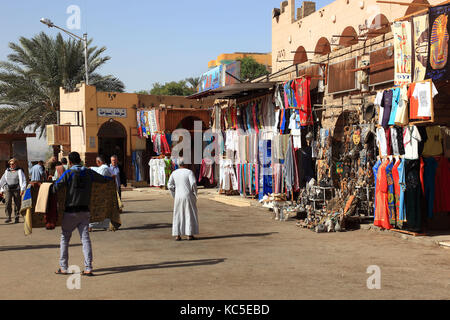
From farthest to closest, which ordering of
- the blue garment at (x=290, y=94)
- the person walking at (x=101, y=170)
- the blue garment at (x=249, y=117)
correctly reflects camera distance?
the blue garment at (x=249, y=117) → the blue garment at (x=290, y=94) → the person walking at (x=101, y=170)

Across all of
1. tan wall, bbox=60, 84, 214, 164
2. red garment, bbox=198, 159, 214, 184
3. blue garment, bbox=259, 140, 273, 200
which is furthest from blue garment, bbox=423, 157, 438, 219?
tan wall, bbox=60, 84, 214, 164

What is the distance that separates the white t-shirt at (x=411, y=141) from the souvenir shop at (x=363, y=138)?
2cm

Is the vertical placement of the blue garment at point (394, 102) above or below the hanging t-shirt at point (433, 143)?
above

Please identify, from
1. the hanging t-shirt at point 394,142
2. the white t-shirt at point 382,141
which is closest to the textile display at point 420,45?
the hanging t-shirt at point 394,142

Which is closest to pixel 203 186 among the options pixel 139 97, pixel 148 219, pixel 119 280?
pixel 139 97

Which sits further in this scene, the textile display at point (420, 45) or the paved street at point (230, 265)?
the textile display at point (420, 45)

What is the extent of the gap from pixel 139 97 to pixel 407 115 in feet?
70.1

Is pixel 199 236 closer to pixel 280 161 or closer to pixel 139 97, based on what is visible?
pixel 280 161

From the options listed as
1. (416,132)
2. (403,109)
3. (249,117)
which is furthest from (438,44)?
(249,117)

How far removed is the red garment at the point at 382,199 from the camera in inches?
429

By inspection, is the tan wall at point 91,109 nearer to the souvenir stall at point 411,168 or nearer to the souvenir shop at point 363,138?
the souvenir shop at point 363,138

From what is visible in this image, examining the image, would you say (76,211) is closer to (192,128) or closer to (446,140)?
(446,140)

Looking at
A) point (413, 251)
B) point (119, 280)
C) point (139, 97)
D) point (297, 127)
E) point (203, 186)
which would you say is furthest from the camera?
point (139, 97)
